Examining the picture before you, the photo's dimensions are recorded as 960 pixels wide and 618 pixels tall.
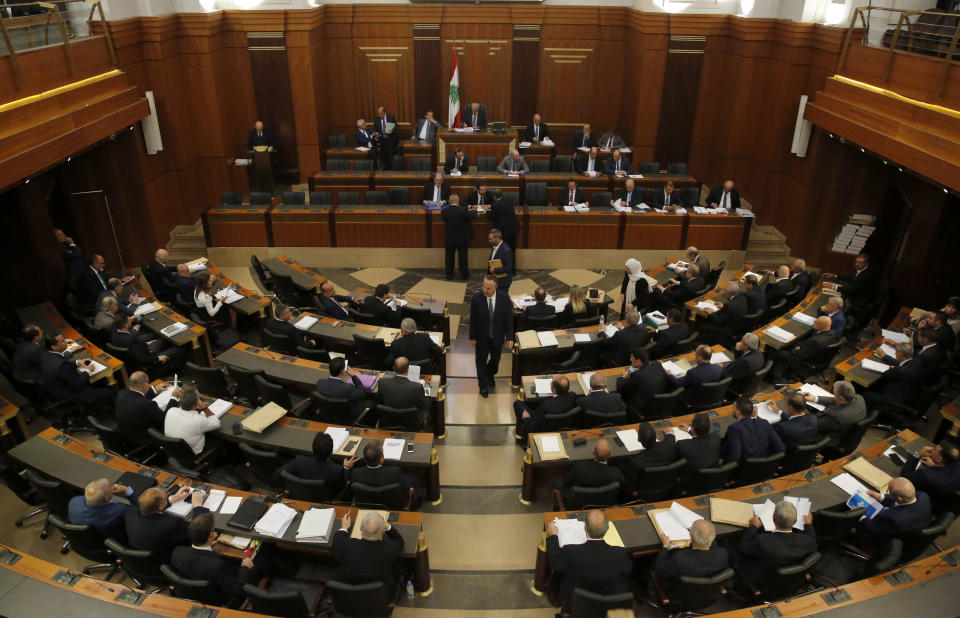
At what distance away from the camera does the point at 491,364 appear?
8.97 m

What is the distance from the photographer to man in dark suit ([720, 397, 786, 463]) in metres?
6.48

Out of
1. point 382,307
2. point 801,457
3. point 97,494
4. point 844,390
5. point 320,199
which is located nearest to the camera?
point 97,494

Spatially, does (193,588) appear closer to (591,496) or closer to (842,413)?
(591,496)

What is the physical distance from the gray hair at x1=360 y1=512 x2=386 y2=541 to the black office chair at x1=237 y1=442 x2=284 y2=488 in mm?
1674

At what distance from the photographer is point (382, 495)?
5938 mm

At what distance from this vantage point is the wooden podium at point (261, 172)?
15.0 m

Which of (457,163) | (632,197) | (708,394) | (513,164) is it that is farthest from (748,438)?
(457,163)

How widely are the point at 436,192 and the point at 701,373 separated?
23.0 ft

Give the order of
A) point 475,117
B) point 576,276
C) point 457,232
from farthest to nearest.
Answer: point 475,117 < point 576,276 < point 457,232

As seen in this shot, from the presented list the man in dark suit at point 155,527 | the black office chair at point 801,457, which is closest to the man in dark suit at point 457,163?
the black office chair at point 801,457

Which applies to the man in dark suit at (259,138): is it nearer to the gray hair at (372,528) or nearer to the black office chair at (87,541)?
the black office chair at (87,541)

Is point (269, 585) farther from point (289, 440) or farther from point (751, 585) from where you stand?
point (751, 585)

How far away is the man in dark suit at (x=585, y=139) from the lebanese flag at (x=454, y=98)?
3.04m

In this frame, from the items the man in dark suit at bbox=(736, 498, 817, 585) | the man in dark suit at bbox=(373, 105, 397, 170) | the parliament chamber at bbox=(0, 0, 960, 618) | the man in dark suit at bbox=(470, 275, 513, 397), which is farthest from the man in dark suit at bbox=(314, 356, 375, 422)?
the man in dark suit at bbox=(373, 105, 397, 170)
